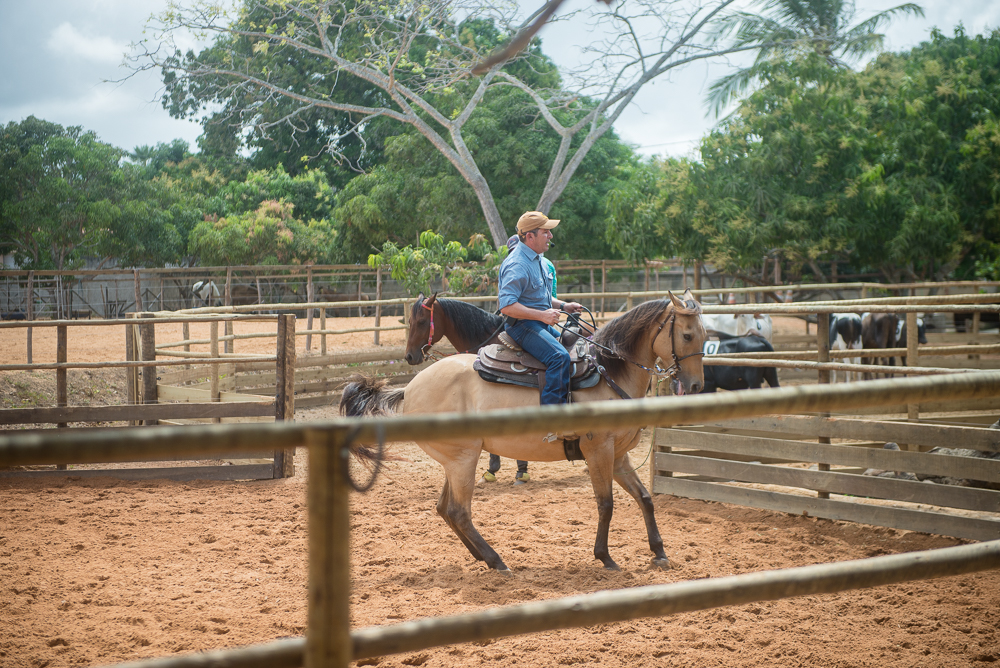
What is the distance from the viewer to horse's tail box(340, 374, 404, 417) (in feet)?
16.8

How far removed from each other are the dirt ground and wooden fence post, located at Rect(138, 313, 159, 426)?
1605mm

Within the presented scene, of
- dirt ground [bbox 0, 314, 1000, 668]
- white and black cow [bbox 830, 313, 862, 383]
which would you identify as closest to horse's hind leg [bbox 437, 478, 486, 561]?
dirt ground [bbox 0, 314, 1000, 668]

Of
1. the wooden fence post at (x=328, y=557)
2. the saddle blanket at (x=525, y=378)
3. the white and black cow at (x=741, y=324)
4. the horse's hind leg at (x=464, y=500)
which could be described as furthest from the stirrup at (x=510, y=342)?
the white and black cow at (x=741, y=324)

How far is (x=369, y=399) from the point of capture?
5.14 meters

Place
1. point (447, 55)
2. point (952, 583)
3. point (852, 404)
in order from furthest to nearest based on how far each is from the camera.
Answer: point (447, 55), point (952, 583), point (852, 404)

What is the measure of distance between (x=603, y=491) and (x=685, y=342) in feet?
3.54

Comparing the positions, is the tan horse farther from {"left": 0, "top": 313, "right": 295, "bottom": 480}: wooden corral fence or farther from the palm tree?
the palm tree

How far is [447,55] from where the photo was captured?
A: 21.9 metres

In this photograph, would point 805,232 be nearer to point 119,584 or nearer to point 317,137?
point 119,584

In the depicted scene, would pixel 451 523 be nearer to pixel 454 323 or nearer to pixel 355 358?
pixel 454 323

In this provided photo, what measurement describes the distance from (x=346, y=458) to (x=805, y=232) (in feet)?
52.0

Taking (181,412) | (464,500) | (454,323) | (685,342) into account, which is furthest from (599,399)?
(181,412)

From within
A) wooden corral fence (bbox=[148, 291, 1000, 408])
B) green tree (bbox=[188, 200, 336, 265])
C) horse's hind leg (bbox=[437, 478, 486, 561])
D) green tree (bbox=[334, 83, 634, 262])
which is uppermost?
green tree (bbox=[334, 83, 634, 262])

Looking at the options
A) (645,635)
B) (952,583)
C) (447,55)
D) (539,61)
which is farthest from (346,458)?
(539,61)
